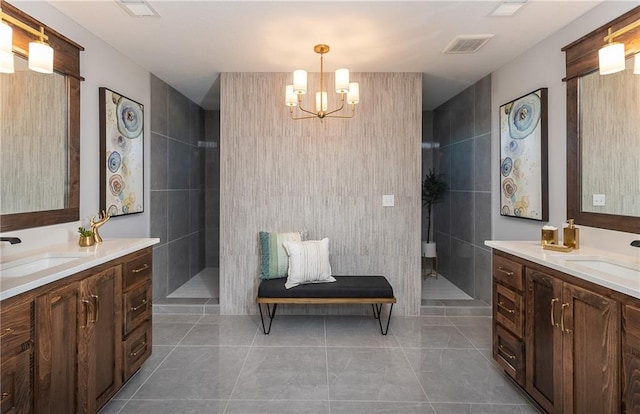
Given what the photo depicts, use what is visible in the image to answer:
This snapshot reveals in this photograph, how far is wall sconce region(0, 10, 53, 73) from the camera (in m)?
1.81

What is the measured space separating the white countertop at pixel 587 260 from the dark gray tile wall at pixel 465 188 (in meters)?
1.54

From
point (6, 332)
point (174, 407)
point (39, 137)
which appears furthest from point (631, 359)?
point (39, 137)

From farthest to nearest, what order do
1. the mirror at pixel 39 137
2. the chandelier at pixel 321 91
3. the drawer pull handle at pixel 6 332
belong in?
the chandelier at pixel 321 91 → the mirror at pixel 39 137 → the drawer pull handle at pixel 6 332

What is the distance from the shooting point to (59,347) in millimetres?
1699

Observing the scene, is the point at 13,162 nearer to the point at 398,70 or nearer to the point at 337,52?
the point at 337,52

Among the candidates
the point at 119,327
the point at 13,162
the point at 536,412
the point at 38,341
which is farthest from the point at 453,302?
the point at 13,162

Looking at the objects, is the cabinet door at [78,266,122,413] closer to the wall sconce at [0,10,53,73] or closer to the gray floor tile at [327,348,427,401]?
the wall sconce at [0,10,53,73]

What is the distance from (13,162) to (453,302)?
13.2ft

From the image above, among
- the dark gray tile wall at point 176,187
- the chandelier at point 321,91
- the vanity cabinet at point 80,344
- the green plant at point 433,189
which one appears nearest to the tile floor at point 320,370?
the vanity cabinet at point 80,344

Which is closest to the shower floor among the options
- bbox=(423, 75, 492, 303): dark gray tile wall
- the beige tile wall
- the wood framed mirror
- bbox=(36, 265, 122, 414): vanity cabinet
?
the beige tile wall

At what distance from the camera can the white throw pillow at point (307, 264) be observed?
3.41 metres

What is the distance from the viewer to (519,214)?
130 inches

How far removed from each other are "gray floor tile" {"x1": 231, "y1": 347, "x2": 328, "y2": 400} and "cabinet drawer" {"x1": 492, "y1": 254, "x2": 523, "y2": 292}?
1.42m

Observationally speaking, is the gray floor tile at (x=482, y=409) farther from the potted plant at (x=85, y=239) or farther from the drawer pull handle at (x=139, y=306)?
the potted plant at (x=85, y=239)
